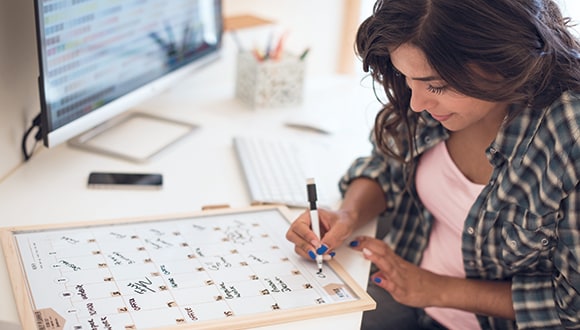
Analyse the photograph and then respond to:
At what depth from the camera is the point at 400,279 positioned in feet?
3.67

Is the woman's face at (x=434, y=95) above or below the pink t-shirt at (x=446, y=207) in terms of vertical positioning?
above

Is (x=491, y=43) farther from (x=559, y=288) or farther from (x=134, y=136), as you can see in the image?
(x=134, y=136)

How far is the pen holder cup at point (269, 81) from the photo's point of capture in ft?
5.54

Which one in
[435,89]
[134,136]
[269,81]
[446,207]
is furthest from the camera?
[269,81]

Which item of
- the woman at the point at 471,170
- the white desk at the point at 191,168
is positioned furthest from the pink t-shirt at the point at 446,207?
the white desk at the point at 191,168

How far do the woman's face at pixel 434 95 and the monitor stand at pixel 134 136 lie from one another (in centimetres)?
57

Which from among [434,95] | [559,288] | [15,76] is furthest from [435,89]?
[15,76]

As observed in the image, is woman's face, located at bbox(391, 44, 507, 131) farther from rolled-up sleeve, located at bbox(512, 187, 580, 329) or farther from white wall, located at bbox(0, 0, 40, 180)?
white wall, located at bbox(0, 0, 40, 180)

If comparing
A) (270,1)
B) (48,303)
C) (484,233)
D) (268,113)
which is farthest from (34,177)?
(270,1)

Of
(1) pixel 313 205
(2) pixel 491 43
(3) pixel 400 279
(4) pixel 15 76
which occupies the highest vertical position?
(2) pixel 491 43

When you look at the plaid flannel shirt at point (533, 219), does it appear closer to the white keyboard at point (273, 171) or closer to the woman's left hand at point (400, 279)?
the woman's left hand at point (400, 279)

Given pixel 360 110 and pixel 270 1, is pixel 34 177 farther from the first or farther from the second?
pixel 270 1

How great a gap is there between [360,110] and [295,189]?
544 mm

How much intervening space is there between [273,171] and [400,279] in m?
0.35
